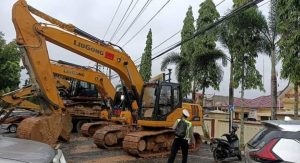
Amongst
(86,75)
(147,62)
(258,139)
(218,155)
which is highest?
(147,62)

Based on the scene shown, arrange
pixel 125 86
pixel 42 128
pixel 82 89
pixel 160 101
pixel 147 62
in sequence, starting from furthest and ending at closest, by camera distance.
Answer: pixel 147 62
pixel 82 89
pixel 125 86
pixel 160 101
pixel 42 128

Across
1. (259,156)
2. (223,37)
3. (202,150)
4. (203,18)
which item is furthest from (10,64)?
(259,156)

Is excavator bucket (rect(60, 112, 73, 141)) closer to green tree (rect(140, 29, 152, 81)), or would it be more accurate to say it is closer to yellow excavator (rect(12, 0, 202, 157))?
yellow excavator (rect(12, 0, 202, 157))

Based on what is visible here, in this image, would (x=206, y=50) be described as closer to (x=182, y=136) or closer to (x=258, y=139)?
(x=182, y=136)

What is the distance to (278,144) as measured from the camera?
580cm

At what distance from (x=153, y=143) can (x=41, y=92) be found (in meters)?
4.41

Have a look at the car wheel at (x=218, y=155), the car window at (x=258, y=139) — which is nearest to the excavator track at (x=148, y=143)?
the car wheel at (x=218, y=155)

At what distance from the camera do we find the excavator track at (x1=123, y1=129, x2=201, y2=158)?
15945 mm

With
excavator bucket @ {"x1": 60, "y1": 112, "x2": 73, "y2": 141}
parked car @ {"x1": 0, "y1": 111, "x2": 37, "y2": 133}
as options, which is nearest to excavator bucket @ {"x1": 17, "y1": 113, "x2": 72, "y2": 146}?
excavator bucket @ {"x1": 60, "y1": 112, "x2": 73, "y2": 141}

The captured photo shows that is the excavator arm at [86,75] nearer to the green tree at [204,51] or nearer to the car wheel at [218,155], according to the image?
the green tree at [204,51]

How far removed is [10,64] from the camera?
41562 mm

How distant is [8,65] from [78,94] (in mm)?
16247

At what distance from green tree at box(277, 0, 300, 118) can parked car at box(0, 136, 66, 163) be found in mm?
9935

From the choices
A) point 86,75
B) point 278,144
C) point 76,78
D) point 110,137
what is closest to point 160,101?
point 110,137
